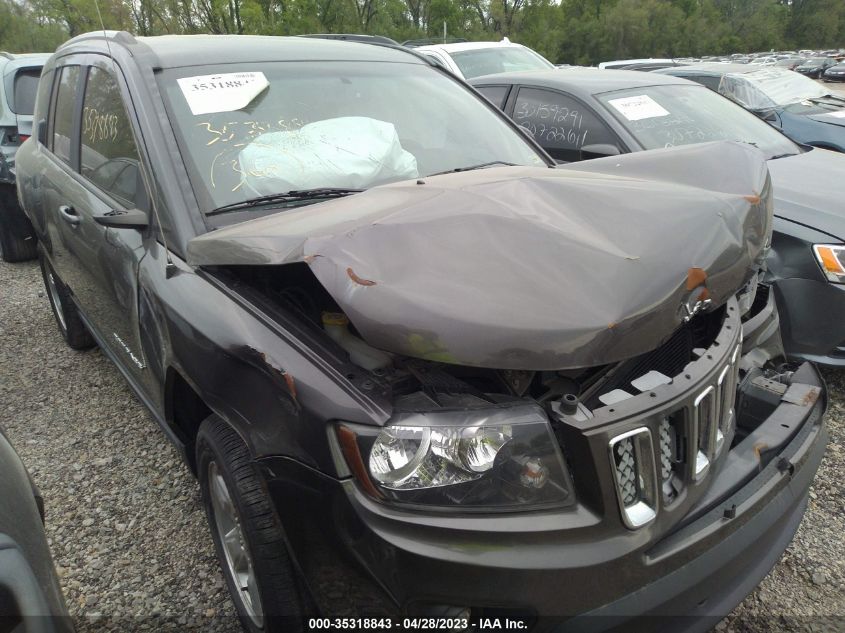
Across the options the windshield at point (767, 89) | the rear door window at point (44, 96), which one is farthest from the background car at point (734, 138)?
the rear door window at point (44, 96)

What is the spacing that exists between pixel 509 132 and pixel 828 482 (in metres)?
2.08

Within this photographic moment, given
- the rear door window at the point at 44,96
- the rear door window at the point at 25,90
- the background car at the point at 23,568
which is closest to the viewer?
the background car at the point at 23,568

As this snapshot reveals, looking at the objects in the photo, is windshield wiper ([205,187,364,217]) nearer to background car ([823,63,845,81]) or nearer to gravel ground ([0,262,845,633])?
gravel ground ([0,262,845,633])

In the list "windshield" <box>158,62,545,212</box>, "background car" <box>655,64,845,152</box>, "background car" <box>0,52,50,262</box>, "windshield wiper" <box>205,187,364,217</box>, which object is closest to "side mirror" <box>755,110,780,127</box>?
"background car" <box>655,64,845,152</box>

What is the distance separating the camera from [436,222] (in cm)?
158

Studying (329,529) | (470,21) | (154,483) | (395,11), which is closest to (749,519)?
(329,529)

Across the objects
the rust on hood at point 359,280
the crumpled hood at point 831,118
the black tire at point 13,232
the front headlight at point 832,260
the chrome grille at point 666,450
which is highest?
Result: the rust on hood at point 359,280

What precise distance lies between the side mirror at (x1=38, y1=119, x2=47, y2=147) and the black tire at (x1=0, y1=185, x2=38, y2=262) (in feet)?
7.75

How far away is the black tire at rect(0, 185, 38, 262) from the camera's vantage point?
569cm

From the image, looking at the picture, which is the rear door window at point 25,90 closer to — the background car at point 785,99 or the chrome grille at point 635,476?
the chrome grille at point 635,476

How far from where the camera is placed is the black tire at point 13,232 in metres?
5.69

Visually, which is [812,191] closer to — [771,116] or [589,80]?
[589,80]

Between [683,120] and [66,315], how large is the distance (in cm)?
440

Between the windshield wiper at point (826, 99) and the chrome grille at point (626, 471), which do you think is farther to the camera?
the windshield wiper at point (826, 99)
